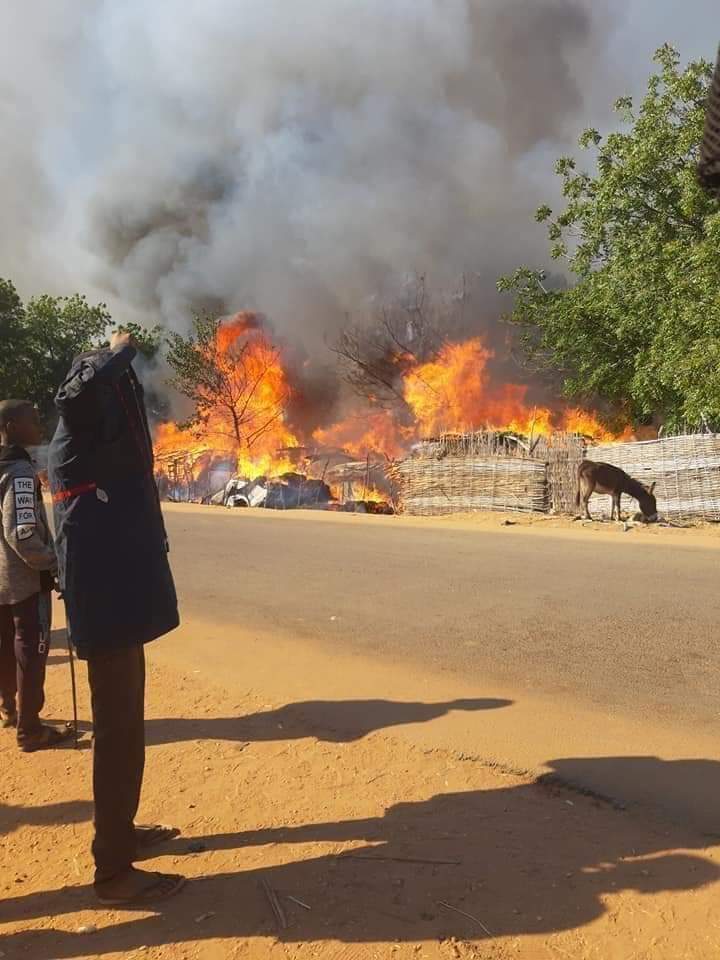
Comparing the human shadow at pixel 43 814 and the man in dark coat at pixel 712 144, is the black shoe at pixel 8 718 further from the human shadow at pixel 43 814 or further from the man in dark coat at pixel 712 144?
the man in dark coat at pixel 712 144

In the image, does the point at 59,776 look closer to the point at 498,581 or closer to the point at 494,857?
the point at 494,857

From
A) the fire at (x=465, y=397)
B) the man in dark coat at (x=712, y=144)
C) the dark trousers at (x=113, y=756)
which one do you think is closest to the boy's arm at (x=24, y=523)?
the dark trousers at (x=113, y=756)

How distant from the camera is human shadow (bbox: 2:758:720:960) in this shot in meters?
2.22

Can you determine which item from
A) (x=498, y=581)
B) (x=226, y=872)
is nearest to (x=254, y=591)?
(x=498, y=581)

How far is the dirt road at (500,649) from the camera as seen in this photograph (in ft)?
11.6

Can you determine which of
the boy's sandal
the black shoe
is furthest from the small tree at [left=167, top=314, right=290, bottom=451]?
the boy's sandal

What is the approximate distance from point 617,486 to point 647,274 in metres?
5.11

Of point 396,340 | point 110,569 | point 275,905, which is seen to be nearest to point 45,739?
point 110,569

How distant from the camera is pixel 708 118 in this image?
263 centimetres

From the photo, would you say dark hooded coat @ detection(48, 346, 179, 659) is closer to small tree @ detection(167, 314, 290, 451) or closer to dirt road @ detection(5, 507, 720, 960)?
dirt road @ detection(5, 507, 720, 960)

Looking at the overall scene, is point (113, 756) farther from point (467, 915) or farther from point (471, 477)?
point (471, 477)

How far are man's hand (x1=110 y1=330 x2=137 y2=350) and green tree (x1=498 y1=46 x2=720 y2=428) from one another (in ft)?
41.1

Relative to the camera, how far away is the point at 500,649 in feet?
17.2

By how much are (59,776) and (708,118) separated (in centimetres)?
381
